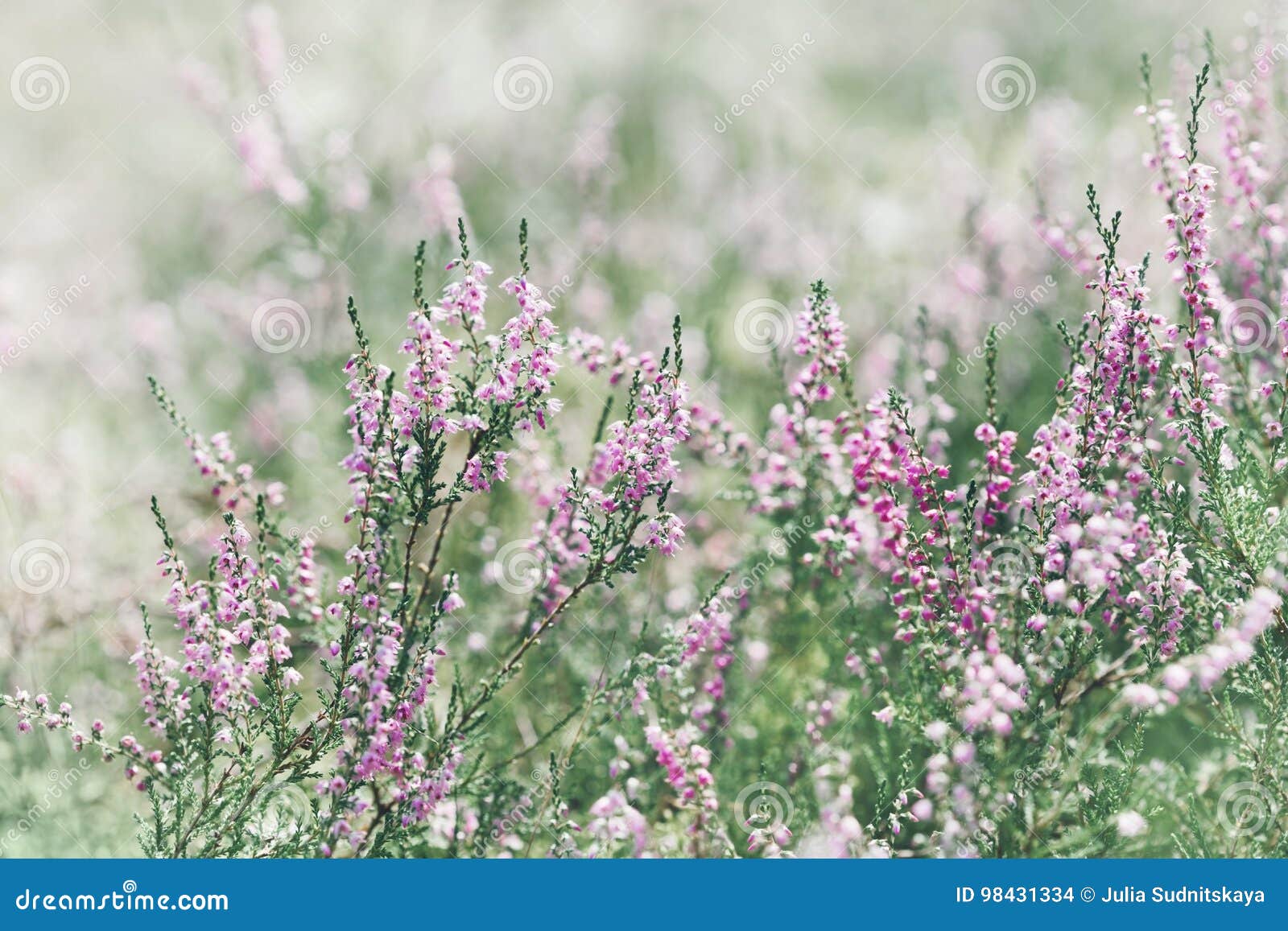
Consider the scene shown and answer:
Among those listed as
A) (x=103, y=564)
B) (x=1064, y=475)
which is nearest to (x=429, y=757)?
(x=1064, y=475)

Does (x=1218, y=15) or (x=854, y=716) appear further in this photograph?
(x=1218, y=15)

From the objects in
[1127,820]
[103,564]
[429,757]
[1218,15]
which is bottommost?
[1127,820]

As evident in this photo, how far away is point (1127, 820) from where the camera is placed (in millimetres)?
2525

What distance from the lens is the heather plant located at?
297 cm

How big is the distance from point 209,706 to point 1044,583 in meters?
2.44

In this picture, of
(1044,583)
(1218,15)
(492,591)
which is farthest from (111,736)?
(1218,15)

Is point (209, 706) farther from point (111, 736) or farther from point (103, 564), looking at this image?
point (103, 564)

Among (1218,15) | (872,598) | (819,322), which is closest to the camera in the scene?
(819,322)

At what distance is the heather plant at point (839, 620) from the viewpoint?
297 centimetres

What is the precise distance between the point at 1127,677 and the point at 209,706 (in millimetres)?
2877

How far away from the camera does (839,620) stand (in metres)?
4.12

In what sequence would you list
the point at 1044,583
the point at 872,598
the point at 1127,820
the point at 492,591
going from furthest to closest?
the point at 492,591 < the point at 872,598 < the point at 1044,583 < the point at 1127,820

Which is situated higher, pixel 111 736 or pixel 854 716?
pixel 111 736

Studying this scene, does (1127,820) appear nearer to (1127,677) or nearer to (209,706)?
(1127,677)
